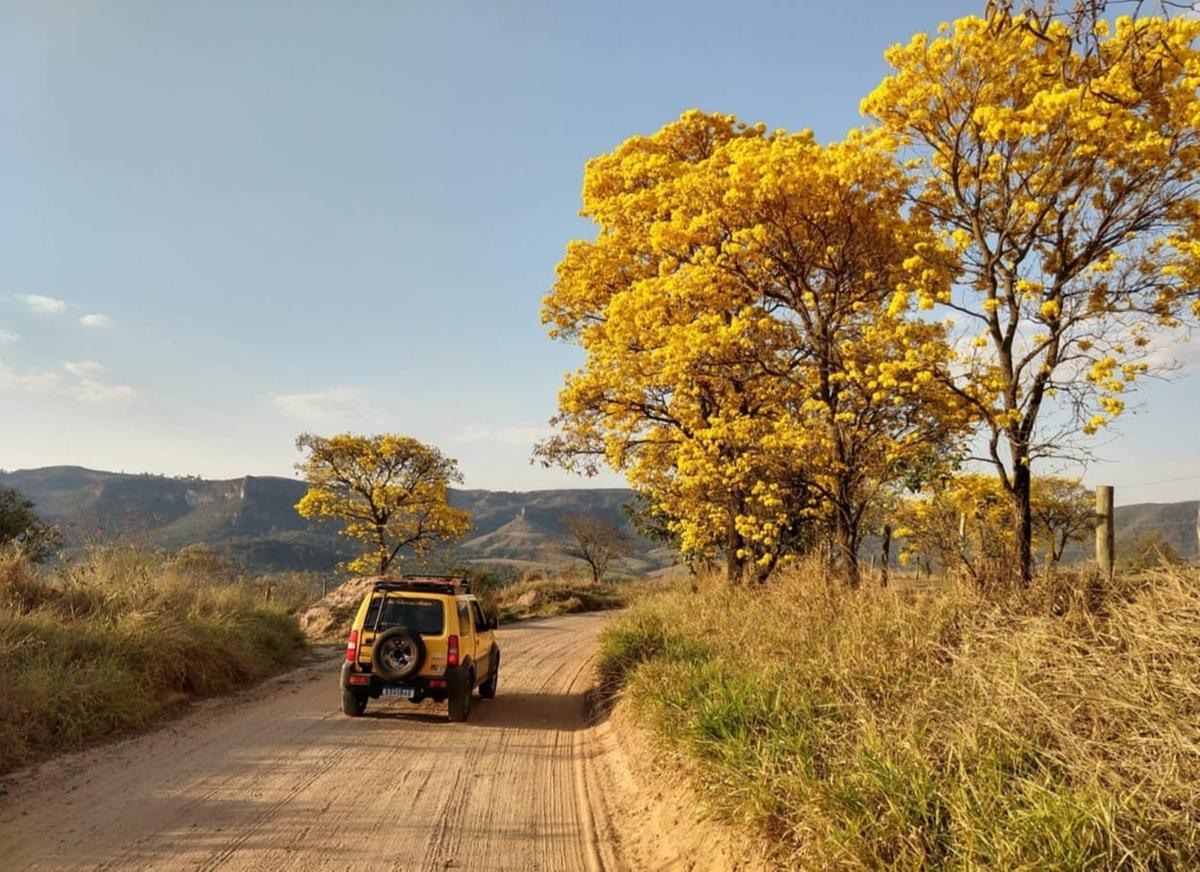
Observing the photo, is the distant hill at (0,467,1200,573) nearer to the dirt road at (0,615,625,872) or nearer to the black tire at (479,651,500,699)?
the black tire at (479,651,500,699)

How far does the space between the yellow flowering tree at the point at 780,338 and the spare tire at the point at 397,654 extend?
6.46 meters

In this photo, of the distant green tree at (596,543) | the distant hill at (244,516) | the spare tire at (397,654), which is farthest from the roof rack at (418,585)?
the distant hill at (244,516)

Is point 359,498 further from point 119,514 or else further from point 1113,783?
point 1113,783

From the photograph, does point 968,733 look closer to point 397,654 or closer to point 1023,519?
point 1023,519

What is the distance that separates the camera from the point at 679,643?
418 inches

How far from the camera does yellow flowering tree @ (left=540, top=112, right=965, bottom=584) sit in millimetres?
11570

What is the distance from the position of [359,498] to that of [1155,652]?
110ft

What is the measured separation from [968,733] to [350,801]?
16.4 feet

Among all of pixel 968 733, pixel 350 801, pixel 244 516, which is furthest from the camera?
pixel 244 516

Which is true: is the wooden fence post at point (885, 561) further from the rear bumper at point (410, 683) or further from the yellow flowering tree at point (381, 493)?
the yellow flowering tree at point (381, 493)

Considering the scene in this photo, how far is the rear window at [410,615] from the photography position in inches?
400

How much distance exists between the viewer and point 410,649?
9.76 metres

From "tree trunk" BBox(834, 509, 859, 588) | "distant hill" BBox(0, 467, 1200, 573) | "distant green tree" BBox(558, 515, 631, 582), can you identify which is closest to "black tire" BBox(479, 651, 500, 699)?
"tree trunk" BBox(834, 509, 859, 588)

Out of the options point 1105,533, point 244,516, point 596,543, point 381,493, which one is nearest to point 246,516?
point 244,516
